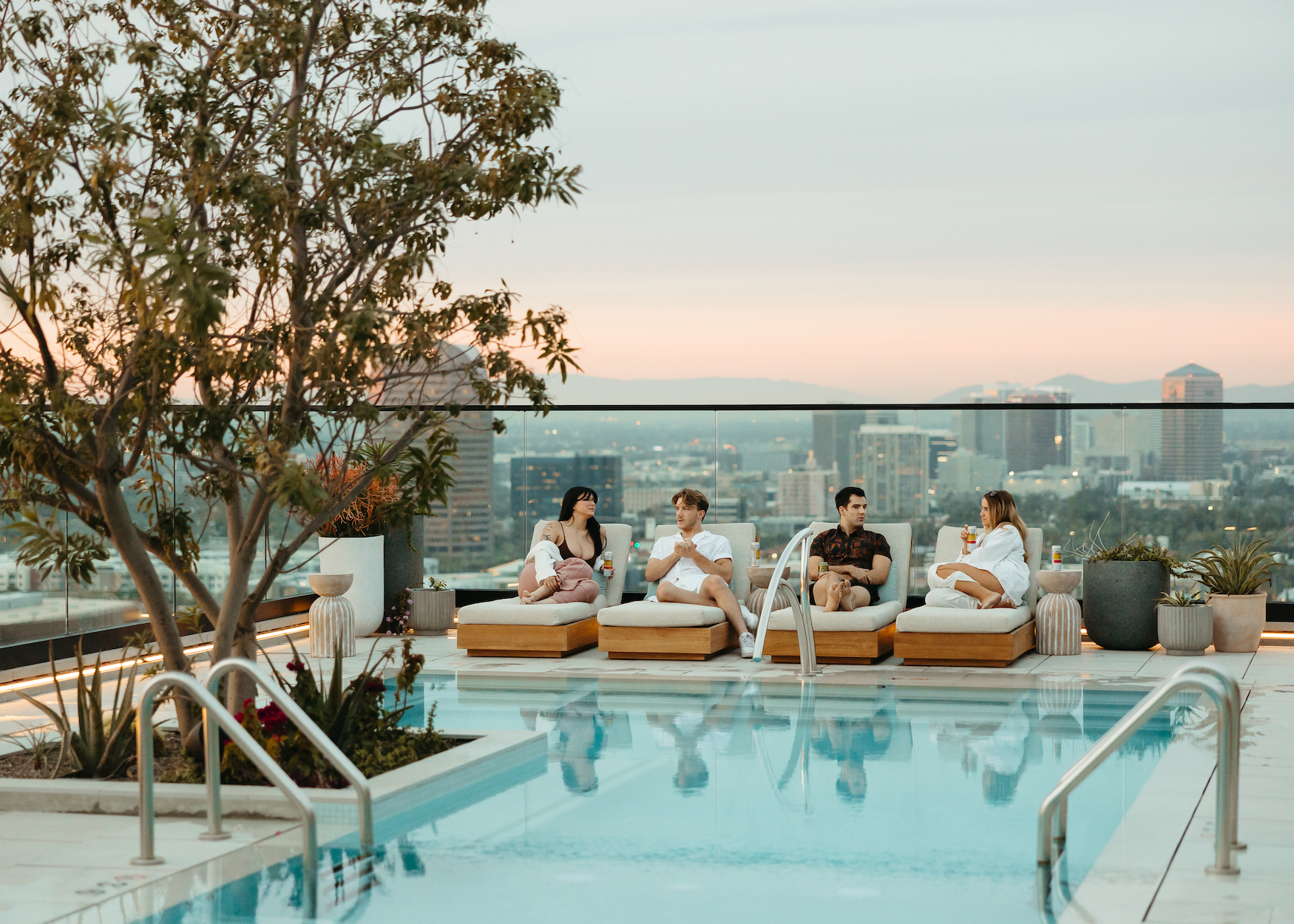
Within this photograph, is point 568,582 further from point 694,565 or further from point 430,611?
point 430,611

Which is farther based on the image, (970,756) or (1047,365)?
(1047,365)

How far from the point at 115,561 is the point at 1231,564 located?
7452 millimetres

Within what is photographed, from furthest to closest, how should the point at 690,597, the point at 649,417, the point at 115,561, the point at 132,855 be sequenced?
the point at 649,417, the point at 690,597, the point at 115,561, the point at 132,855

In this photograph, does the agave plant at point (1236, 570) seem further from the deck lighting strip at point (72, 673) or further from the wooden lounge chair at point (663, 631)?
the deck lighting strip at point (72, 673)

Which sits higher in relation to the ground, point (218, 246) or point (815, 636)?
point (218, 246)

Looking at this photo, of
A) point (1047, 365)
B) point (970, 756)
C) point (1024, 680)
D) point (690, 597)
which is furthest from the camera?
point (1047, 365)

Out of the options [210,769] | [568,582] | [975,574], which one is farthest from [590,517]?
[210,769]

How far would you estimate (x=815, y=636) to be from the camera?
356 inches

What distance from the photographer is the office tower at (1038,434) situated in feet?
34.3

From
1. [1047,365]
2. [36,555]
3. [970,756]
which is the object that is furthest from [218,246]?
[1047,365]

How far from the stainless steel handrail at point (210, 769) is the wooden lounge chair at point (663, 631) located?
192 inches

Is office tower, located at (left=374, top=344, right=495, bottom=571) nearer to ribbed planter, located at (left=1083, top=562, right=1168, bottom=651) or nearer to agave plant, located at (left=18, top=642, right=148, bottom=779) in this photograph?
ribbed planter, located at (left=1083, top=562, right=1168, bottom=651)

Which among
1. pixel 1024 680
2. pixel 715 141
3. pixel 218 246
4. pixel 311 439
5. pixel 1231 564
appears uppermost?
pixel 715 141

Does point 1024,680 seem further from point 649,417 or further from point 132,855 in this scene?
point 132,855
